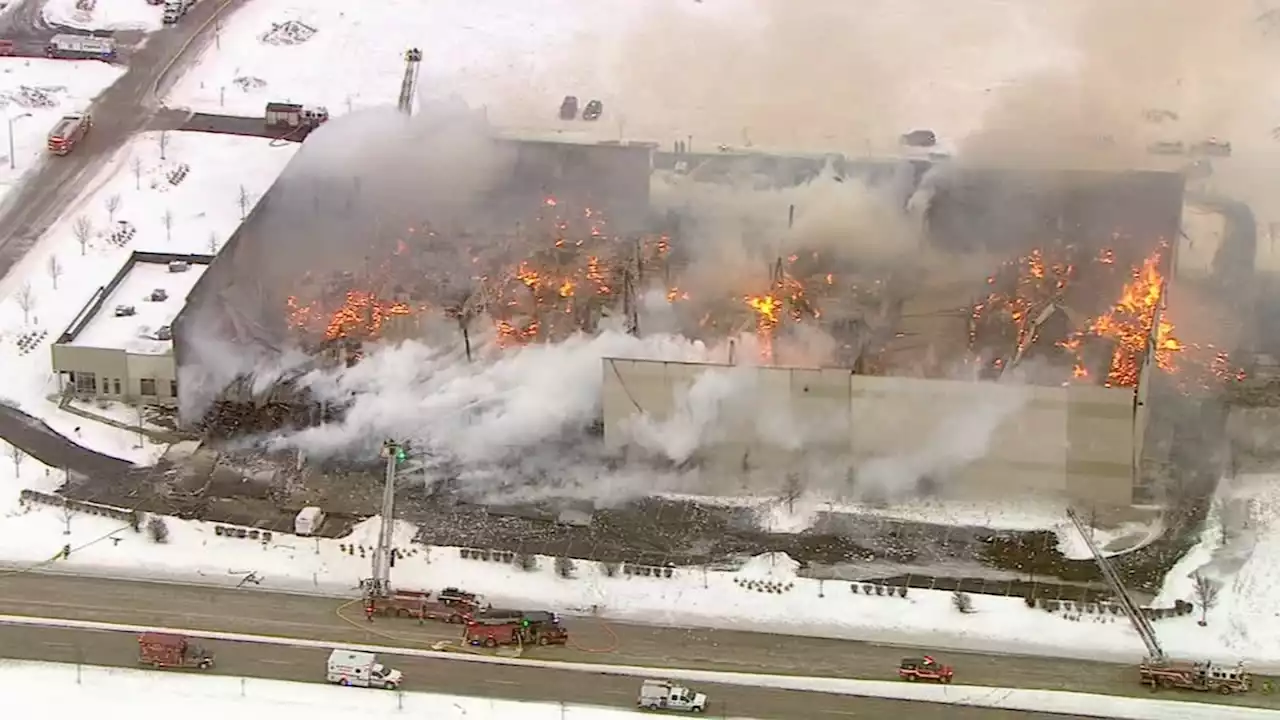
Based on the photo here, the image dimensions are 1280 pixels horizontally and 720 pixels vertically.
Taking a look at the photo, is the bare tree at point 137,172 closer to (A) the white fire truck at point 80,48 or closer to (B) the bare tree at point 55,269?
(B) the bare tree at point 55,269

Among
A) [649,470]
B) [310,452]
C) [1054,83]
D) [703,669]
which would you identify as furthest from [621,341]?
[1054,83]

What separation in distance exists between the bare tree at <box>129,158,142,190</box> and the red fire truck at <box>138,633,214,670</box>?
2577cm

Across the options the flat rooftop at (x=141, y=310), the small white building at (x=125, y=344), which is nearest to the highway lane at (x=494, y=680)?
the small white building at (x=125, y=344)

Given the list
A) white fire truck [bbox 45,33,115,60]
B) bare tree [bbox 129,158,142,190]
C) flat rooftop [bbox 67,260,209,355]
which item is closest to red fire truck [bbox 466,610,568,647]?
flat rooftop [bbox 67,260,209,355]

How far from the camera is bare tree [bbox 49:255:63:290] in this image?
2290 inches

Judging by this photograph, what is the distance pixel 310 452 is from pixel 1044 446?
16.5 meters

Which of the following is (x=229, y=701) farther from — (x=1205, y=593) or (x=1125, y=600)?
(x=1205, y=593)

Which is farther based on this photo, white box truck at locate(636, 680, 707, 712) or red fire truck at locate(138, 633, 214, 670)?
red fire truck at locate(138, 633, 214, 670)

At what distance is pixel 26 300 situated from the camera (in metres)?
56.6

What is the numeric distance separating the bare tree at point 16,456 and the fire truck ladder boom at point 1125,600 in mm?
23381

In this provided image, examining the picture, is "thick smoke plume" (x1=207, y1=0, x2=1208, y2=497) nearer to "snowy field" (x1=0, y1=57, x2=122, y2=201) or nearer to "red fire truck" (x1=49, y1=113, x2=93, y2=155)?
"red fire truck" (x1=49, y1=113, x2=93, y2=155)

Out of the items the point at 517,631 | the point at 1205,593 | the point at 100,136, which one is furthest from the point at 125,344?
the point at 1205,593

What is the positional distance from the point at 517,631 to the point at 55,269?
22789mm

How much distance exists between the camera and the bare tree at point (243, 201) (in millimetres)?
61906
